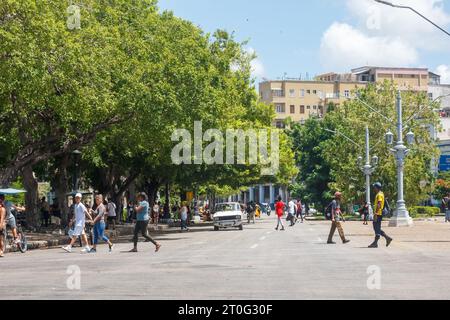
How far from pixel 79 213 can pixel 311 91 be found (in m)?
134

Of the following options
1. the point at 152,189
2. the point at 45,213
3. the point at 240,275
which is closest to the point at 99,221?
the point at 240,275

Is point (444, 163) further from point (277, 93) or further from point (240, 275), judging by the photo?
point (240, 275)

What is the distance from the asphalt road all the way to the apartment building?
13451 centimetres

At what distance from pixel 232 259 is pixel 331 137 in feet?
239

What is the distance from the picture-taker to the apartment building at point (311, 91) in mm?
→ 158750

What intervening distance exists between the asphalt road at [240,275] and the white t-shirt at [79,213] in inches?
149

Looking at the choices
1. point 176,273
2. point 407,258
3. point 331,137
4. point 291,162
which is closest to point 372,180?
point 291,162

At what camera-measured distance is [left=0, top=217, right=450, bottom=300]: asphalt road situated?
1327 cm

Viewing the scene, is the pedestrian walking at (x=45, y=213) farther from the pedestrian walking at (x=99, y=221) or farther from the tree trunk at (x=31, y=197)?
the pedestrian walking at (x=99, y=221)

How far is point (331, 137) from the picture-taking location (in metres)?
93.5

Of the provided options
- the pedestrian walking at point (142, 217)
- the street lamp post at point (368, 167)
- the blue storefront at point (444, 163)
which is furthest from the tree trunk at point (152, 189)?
the pedestrian walking at point (142, 217)

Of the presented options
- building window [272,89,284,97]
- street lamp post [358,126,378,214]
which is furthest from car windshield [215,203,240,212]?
building window [272,89,284,97]

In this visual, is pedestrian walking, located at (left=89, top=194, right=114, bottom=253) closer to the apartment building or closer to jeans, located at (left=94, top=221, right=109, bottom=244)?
jeans, located at (left=94, top=221, right=109, bottom=244)
